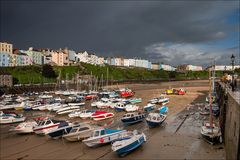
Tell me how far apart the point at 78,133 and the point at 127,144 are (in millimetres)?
5883

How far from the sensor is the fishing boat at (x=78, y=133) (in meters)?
21.9

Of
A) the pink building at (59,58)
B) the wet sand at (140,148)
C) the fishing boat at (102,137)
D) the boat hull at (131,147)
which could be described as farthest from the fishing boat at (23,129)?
the pink building at (59,58)

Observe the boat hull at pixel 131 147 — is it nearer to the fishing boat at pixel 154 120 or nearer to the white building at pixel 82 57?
the fishing boat at pixel 154 120

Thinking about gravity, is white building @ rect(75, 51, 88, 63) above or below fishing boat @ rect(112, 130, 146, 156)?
above

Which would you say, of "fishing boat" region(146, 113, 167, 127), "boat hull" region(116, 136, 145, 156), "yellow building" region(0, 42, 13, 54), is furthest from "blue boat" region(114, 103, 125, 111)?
"yellow building" region(0, 42, 13, 54)

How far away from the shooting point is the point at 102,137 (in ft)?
65.9

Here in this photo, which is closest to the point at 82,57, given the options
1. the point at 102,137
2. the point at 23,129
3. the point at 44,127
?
the point at 23,129

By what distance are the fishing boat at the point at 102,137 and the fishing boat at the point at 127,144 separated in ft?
4.21

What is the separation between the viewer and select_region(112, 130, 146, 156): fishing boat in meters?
17.8

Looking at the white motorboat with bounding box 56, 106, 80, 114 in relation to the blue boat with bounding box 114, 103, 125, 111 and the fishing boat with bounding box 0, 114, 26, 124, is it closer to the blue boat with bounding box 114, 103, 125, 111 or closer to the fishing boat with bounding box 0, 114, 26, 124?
the fishing boat with bounding box 0, 114, 26, 124

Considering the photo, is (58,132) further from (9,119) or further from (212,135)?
(212,135)

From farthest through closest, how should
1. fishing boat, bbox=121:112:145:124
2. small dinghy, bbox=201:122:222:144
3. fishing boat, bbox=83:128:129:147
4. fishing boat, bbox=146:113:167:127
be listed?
fishing boat, bbox=121:112:145:124, fishing boat, bbox=146:113:167:127, small dinghy, bbox=201:122:222:144, fishing boat, bbox=83:128:129:147

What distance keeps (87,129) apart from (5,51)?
407 ft

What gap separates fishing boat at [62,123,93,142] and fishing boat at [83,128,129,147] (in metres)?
1.46
